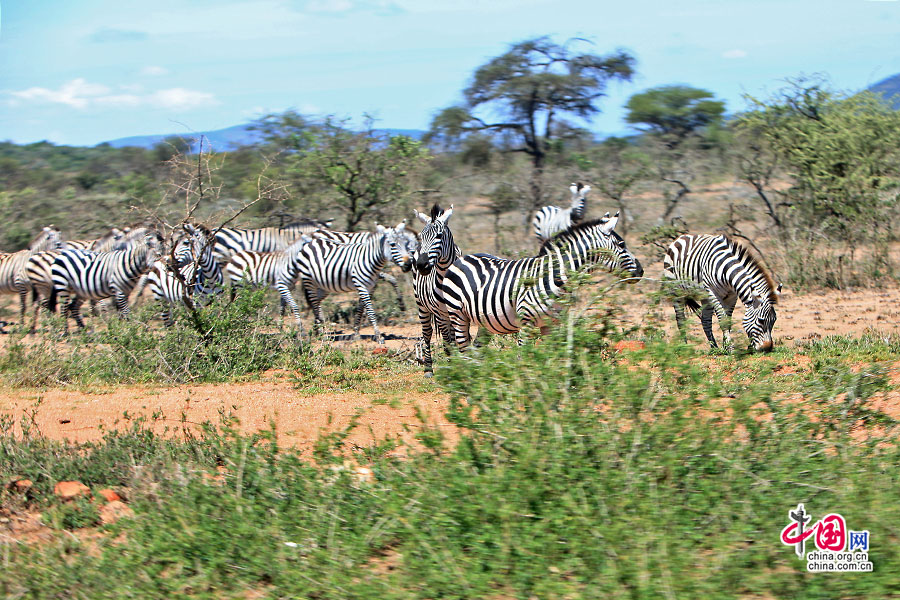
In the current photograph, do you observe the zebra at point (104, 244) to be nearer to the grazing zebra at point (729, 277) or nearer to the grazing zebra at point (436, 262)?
the grazing zebra at point (436, 262)

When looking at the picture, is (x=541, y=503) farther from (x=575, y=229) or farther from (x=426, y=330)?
(x=426, y=330)

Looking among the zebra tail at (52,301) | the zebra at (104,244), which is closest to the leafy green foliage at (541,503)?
the zebra tail at (52,301)

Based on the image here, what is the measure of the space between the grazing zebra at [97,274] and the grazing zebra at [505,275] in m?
7.32

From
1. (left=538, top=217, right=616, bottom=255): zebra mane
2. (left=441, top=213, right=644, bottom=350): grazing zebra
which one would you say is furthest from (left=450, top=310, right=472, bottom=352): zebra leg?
(left=538, top=217, right=616, bottom=255): zebra mane

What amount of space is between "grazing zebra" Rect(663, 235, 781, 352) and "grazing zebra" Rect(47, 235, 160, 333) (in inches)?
329

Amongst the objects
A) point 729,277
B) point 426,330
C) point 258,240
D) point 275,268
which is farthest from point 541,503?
point 258,240

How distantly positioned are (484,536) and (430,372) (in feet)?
15.1

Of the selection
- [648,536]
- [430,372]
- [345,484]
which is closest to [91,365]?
[430,372]

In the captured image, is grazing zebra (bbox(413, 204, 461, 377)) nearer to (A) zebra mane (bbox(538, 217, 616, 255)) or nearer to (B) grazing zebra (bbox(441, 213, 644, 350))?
(B) grazing zebra (bbox(441, 213, 644, 350))

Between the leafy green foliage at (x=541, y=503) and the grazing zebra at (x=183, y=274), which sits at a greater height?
the grazing zebra at (x=183, y=274)

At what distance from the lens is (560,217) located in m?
13.9

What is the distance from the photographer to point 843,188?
44.0ft

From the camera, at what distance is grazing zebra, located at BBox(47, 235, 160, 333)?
13.1 metres

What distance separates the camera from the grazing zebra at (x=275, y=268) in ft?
40.1
